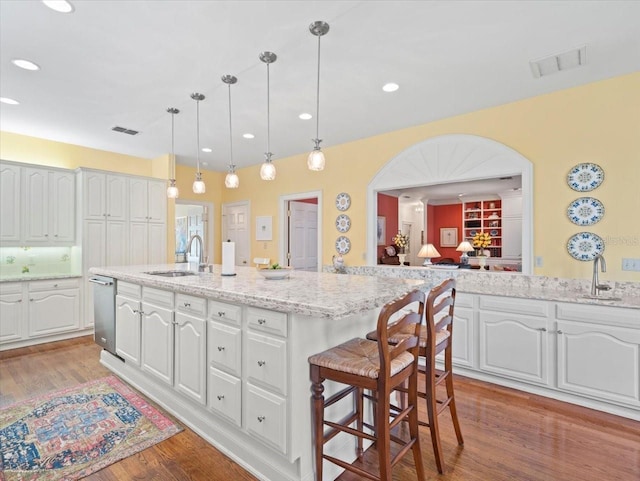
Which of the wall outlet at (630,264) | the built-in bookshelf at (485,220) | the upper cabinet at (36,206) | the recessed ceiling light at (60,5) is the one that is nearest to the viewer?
the recessed ceiling light at (60,5)

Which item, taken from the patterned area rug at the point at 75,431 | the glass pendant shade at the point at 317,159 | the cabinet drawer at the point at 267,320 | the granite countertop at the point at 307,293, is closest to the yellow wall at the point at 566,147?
the granite countertop at the point at 307,293

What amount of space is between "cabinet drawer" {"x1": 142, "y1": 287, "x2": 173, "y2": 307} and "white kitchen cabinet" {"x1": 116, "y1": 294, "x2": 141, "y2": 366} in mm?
175

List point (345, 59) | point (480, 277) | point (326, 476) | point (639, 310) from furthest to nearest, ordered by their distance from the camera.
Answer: point (480, 277) < point (345, 59) < point (639, 310) < point (326, 476)

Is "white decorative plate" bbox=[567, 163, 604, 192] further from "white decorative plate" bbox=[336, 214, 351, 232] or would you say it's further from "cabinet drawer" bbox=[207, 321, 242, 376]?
"cabinet drawer" bbox=[207, 321, 242, 376]

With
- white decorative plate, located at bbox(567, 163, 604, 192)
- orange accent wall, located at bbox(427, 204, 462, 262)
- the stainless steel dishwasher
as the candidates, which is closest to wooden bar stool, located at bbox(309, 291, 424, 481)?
white decorative plate, located at bbox(567, 163, 604, 192)

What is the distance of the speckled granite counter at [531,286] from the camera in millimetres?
2693

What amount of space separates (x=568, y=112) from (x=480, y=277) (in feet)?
5.72

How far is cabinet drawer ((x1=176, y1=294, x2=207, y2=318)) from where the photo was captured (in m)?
2.24

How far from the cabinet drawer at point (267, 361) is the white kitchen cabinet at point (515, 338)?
2.18 metres

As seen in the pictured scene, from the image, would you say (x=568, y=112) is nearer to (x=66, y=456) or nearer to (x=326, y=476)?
(x=326, y=476)

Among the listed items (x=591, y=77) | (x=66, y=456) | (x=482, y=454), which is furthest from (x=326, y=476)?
(x=591, y=77)

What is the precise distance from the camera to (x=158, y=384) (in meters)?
2.77

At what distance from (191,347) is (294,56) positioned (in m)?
2.27

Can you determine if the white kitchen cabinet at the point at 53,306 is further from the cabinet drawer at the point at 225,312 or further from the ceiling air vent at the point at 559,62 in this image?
the ceiling air vent at the point at 559,62
